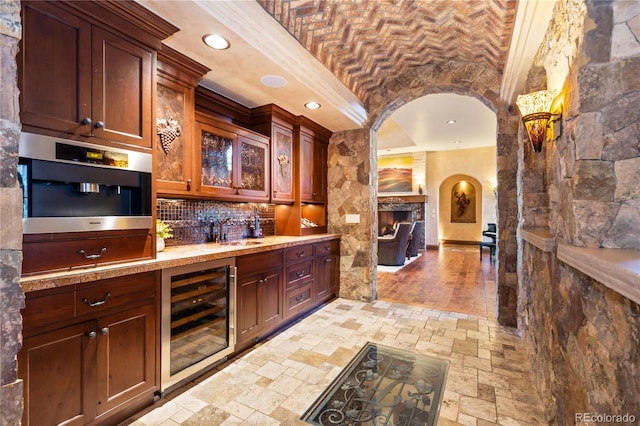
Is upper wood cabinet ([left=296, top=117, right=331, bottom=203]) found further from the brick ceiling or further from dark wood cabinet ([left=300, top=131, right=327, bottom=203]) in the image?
the brick ceiling

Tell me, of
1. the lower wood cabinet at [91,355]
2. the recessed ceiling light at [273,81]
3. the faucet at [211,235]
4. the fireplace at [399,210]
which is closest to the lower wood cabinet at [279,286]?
the faucet at [211,235]

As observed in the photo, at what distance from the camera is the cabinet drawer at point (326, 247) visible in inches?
148

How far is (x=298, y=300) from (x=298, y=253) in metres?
0.55

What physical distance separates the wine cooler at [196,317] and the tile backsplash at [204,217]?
29.4 inches

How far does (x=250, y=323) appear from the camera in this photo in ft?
8.79

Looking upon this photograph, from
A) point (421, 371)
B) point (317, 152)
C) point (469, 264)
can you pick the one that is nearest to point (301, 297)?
point (421, 371)

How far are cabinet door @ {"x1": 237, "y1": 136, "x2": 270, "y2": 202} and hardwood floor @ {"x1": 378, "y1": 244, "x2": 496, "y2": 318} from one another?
7.91ft

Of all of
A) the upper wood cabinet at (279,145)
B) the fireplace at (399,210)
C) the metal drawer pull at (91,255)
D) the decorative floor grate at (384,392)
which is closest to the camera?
the metal drawer pull at (91,255)

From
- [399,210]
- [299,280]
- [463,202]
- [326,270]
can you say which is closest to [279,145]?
[299,280]

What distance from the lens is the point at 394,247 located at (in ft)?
21.4

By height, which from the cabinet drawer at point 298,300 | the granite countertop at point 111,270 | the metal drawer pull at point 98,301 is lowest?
the cabinet drawer at point 298,300

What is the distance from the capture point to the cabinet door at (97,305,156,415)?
1.62 metres

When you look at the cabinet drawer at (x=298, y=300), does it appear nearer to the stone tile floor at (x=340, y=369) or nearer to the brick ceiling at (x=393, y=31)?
the stone tile floor at (x=340, y=369)

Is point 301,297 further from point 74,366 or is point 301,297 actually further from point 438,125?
point 438,125
